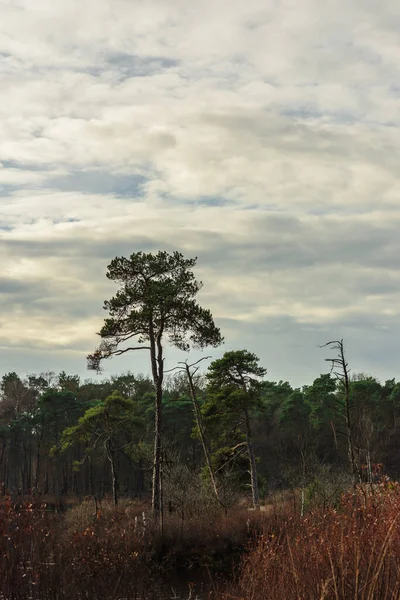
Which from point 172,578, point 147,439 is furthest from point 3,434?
point 172,578

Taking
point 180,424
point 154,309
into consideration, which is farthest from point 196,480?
point 180,424

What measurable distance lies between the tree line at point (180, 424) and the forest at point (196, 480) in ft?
0.43

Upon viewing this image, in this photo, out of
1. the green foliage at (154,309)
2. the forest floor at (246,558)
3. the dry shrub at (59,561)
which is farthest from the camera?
the green foliage at (154,309)

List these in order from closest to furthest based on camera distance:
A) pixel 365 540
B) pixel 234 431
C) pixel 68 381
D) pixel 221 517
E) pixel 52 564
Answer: pixel 365 540
pixel 52 564
pixel 221 517
pixel 234 431
pixel 68 381

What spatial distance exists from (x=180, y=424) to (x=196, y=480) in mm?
29740

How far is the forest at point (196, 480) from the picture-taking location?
33.2ft

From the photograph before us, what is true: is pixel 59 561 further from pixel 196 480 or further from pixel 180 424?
pixel 180 424

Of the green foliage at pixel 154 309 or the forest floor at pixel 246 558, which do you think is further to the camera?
the green foliage at pixel 154 309

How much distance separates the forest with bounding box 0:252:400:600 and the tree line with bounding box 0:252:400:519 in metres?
0.13

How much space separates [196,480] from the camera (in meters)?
37.5

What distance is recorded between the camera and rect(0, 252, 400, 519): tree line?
31219 mm

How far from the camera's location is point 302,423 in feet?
219

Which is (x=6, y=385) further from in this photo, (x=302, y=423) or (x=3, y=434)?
(x=302, y=423)

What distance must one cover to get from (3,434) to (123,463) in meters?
12.8
